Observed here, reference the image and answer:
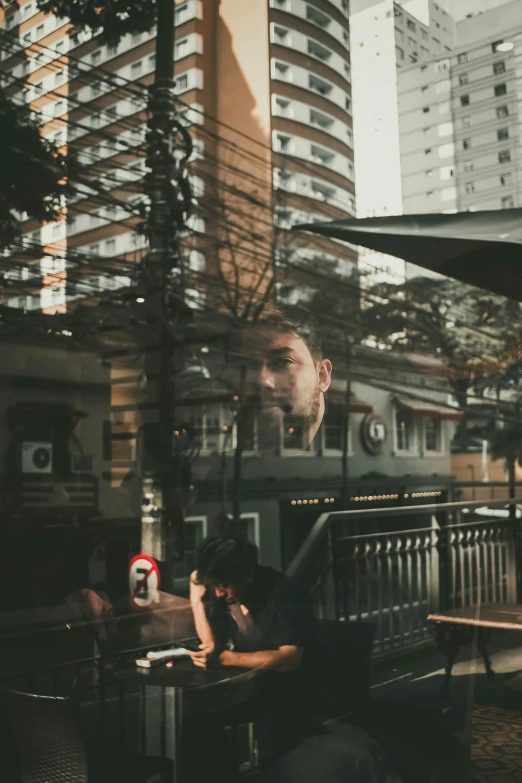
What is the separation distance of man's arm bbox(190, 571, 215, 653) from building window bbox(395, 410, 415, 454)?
0.57 meters

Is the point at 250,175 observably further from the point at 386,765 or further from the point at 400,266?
the point at 386,765

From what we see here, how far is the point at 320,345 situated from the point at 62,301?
64 cm

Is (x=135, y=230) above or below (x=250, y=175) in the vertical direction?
below

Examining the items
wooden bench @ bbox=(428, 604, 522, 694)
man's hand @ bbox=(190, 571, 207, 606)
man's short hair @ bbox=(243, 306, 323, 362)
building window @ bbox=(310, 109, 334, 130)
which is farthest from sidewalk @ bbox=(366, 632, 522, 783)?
building window @ bbox=(310, 109, 334, 130)

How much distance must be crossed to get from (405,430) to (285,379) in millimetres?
315

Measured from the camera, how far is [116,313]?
175 cm

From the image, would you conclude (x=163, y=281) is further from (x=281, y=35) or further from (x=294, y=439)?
(x=281, y=35)

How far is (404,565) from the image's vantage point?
1604 millimetres

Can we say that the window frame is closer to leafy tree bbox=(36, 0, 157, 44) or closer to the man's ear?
the man's ear

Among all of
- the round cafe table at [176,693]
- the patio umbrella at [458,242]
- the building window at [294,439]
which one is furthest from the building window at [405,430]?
the round cafe table at [176,693]

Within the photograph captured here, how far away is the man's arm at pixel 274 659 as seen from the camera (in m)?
1.46

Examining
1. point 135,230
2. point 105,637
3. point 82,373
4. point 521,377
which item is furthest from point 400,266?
point 105,637

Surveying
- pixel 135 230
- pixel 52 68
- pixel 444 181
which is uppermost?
pixel 52 68

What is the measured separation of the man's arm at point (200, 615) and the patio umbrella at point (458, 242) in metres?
0.87
